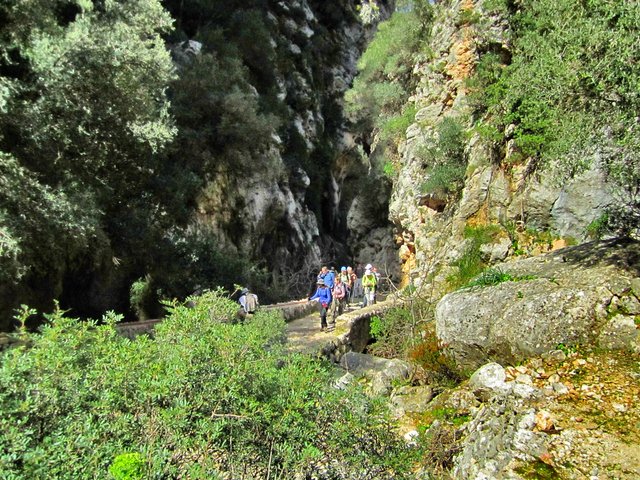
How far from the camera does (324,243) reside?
37.5 m

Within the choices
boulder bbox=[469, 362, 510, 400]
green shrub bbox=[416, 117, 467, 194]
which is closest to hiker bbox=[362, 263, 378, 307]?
green shrub bbox=[416, 117, 467, 194]


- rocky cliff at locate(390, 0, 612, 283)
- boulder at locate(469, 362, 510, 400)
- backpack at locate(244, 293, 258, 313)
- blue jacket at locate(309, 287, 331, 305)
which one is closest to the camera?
boulder at locate(469, 362, 510, 400)

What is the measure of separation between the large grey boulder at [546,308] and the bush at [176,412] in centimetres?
373

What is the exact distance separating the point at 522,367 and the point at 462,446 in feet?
5.41

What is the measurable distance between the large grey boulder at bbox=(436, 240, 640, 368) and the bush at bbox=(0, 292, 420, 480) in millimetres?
3734

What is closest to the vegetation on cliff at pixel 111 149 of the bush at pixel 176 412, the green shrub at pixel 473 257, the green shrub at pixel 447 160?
the bush at pixel 176 412

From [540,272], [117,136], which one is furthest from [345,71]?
[540,272]

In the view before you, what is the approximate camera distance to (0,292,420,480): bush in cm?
337

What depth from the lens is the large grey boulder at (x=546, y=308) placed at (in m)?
6.70

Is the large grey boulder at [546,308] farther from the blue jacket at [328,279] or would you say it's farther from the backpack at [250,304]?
the backpack at [250,304]

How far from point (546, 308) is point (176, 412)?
5.90 meters

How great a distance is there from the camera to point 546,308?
716 centimetres

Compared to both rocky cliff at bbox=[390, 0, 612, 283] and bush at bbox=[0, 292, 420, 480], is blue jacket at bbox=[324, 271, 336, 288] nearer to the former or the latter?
rocky cliff at bbox=[390, 0, 612, 283]

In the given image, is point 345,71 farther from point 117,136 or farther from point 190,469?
point 190,469
